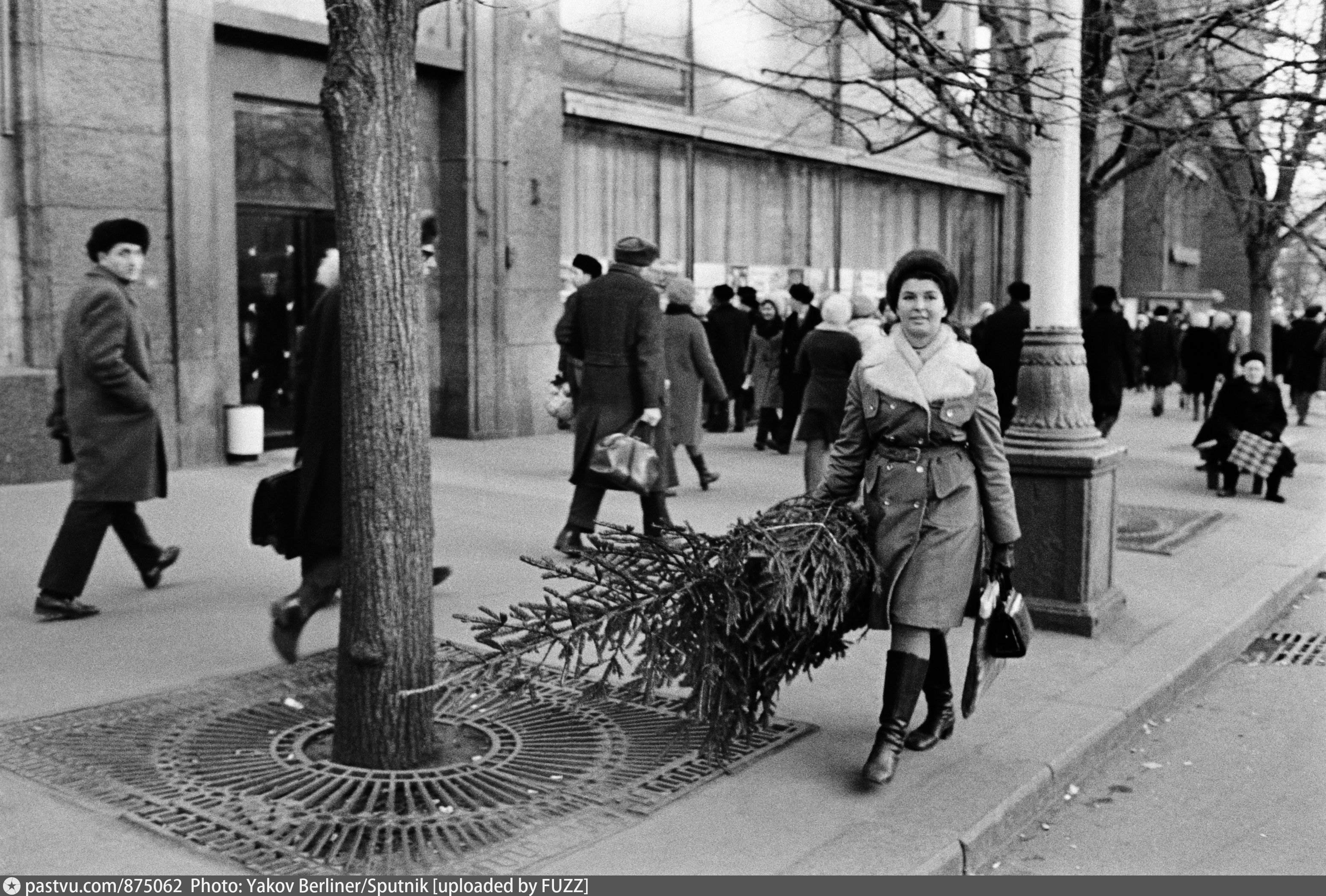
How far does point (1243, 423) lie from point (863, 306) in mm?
3763

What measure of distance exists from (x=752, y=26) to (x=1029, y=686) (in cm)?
1422

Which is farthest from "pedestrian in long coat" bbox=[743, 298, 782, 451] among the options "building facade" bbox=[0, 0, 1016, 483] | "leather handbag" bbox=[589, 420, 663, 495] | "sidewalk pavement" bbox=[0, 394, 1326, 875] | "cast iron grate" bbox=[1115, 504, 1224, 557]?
"leather handbag" bbox=[589, 420, 663, 495]

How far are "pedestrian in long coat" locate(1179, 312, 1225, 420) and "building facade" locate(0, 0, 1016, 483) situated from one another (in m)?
4.67

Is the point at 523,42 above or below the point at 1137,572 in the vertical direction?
above

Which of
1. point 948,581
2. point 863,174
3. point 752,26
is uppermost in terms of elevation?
point 752,26

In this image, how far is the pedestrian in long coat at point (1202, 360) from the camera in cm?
1983

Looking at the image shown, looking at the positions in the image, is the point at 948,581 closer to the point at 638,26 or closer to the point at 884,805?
the point at 884,805

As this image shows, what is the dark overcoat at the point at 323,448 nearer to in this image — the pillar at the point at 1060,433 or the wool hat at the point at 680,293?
the pillar at the point at 1060,433

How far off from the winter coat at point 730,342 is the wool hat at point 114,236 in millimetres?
9798

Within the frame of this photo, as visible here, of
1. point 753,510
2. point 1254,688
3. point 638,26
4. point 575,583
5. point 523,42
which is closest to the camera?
point 1254,688

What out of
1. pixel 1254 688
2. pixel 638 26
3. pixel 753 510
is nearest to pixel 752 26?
pixel 638 26

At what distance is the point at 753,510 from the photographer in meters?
10.4

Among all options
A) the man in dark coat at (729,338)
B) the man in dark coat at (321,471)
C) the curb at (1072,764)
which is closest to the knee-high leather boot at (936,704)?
the curb at (1072,764)

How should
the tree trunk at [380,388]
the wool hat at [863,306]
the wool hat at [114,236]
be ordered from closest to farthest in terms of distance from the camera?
the tree trunk at [380,388]
the wool hat at [114,236]
the wool hat at [863,306]
